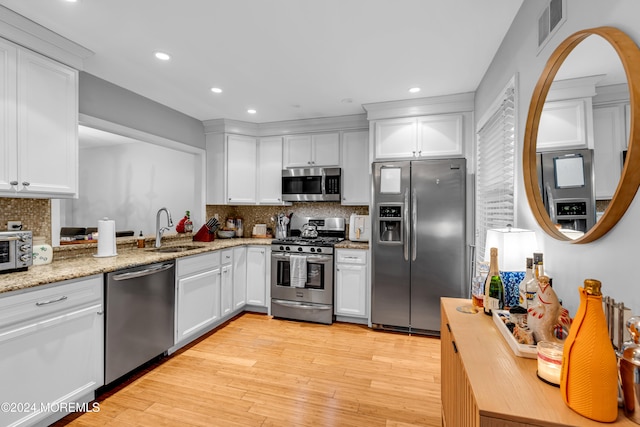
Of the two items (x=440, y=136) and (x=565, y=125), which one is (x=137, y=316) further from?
(x=440, y=136)

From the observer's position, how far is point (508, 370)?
98 centimetres

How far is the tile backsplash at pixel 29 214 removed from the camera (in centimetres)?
221

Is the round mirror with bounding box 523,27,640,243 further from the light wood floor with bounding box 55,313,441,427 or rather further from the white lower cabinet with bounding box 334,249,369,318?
the white lower cabinet with bounding box 334,249,369,318

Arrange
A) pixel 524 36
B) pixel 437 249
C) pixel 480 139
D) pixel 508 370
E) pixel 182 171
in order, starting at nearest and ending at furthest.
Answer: pixel 508 370 → pixel 524 36 → pixel 480 139 → pixel 437 249 → pixel 182 171

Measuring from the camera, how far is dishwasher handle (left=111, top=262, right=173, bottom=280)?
2.27 metres

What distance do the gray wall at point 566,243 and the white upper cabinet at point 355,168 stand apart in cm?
183

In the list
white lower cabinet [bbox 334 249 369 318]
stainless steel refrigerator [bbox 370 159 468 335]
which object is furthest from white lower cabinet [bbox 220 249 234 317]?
stainless steel refrigerator [bbox 370 159 468 335]

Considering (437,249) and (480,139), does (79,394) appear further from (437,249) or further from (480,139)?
(480,139)

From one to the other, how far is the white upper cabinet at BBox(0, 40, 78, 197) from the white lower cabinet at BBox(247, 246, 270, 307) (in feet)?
6.65

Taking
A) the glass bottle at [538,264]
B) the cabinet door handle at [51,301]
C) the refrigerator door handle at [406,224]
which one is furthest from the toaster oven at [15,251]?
the refrigerator door handle at [406,224]

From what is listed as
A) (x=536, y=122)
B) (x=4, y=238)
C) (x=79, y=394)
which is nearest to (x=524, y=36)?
(x=536, y=122)

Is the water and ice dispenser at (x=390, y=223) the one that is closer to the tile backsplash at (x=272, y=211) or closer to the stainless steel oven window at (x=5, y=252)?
the tile backsplash at (x=272, y=211)

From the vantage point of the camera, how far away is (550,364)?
89 cm

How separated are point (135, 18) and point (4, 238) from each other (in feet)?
5.30
